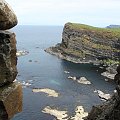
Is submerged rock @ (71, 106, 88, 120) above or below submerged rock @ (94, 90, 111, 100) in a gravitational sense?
above

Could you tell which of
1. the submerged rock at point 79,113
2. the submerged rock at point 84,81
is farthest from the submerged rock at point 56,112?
the submerged rock at point 84,81

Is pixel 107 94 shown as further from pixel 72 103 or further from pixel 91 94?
pixel 72 103

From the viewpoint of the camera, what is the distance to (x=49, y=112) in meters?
93.0

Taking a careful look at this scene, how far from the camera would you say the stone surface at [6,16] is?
16.5m

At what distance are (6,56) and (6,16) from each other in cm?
231

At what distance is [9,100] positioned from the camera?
17391 mm

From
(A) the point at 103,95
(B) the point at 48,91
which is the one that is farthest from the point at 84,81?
(B) the point at 48,91

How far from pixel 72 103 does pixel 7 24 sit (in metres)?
88.9

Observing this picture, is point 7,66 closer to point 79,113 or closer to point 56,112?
point 56,112

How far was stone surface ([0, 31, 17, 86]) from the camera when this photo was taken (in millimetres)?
17188

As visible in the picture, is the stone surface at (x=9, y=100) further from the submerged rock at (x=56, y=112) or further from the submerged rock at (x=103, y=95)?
the submerged rock at (x=103, y=95)

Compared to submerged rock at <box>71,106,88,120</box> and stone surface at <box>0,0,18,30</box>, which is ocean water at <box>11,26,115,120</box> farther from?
stone surface at <box>0,0,18,30</box>

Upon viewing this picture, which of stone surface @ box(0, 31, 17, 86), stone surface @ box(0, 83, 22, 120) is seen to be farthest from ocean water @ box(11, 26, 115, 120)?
stone surface @ box(0, 31, 17, 86)

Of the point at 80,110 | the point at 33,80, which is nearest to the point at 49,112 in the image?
the point at 80,110
